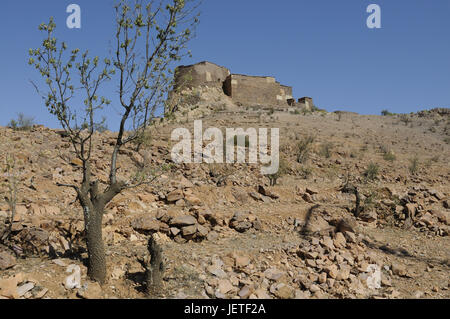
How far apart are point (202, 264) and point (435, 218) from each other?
20.0ft

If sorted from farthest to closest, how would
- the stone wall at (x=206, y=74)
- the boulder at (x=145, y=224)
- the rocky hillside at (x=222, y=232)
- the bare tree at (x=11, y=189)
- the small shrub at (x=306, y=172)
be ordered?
the stone wall at (x=206, y=74) → the small shrub at (x=306, y=172) → the boulder at (x=145, y=224) → the bare tree at (x=11, y=189) → the rocky hillside at (x=222, y=232)

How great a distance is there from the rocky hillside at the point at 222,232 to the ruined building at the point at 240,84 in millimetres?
17015

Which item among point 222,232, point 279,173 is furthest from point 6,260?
point 279,173

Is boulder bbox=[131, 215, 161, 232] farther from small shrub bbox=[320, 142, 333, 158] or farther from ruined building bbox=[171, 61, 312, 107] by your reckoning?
ruined building bbox=[171, 61, 312, 107]

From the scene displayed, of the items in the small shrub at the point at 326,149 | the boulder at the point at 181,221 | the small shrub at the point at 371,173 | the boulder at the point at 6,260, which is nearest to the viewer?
the boulder at the point at 6,260

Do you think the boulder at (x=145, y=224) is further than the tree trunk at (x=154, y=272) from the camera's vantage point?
Yes

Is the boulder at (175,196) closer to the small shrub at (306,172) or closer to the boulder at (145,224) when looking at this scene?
the boulder at (145,224)

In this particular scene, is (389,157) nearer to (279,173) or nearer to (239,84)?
(279,173)

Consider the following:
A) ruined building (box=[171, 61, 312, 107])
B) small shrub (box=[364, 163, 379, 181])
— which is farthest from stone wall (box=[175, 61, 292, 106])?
small shrub (box=[364, 163, 379, 181])

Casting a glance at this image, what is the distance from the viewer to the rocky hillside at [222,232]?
4.68 metres

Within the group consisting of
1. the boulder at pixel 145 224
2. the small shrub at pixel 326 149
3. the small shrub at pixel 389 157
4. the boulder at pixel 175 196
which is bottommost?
the boulder at pixel 145 224

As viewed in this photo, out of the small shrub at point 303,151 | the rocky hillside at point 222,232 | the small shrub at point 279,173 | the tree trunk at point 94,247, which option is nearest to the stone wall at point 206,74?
the small shrub at point 303,151

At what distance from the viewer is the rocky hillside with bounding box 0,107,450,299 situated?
4.68 meters

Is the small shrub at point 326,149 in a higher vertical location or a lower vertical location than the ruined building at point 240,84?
lower
